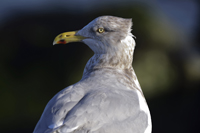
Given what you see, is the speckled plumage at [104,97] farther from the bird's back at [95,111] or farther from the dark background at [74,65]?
the dark background at [74,65]

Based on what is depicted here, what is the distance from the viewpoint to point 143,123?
4.50 ft

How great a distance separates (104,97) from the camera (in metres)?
1.32

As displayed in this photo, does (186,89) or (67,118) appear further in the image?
(186,89)

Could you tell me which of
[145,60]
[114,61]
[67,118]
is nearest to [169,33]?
[145,60]

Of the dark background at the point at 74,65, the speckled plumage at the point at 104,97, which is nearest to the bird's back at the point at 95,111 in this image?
the speckled plumage at the point at 104,97

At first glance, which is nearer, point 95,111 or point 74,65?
point 95,111

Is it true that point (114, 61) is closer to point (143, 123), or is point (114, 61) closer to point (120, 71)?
point (120, 71)

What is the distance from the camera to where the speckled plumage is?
3.96ft

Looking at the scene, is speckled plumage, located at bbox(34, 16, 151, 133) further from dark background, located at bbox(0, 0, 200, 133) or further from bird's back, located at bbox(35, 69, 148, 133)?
dark background, located at bbox(0, 0, 200, 133)

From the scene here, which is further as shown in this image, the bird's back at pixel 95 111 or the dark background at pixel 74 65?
the dark background at pixel 74 65

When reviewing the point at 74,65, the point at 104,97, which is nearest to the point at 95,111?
the point at 104,97

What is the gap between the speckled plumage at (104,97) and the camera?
3.96 ft

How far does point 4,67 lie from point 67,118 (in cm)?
281

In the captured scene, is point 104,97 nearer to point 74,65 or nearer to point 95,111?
point 95,111
